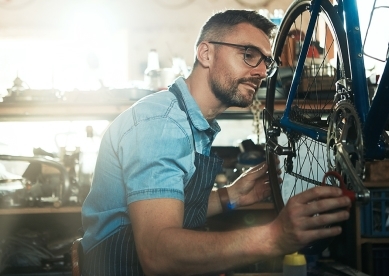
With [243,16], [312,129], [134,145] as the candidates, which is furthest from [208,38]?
[134,145]

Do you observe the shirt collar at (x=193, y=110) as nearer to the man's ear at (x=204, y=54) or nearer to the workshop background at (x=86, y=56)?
the man's ear at (x=204, y=54)

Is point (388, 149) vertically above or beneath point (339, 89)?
beneath

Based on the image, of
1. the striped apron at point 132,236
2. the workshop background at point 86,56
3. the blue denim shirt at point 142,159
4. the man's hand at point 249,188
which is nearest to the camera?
the blue denim shirt at point 142,159

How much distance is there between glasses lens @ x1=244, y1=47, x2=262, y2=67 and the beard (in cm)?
4

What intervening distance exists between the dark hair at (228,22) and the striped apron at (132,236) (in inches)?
8.2

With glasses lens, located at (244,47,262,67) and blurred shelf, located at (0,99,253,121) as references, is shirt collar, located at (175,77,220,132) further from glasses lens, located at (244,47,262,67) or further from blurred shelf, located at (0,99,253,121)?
blurred shelf, located at (0,99,253,121)

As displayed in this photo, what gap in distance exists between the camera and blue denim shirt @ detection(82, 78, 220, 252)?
3.53ft

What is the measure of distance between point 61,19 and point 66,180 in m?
0.99

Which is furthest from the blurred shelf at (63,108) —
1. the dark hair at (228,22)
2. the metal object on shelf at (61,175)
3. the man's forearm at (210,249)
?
the man's forearm at (210,249)

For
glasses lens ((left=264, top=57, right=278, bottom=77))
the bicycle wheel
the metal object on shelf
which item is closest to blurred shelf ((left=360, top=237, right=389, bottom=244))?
the bicycle wheel

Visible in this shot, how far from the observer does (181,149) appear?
3.74ft

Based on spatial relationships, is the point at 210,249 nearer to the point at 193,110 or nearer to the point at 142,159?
the point at 142,159

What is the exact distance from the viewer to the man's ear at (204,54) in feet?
4.68

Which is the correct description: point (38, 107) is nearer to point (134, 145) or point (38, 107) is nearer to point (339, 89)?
point (134, 145)
